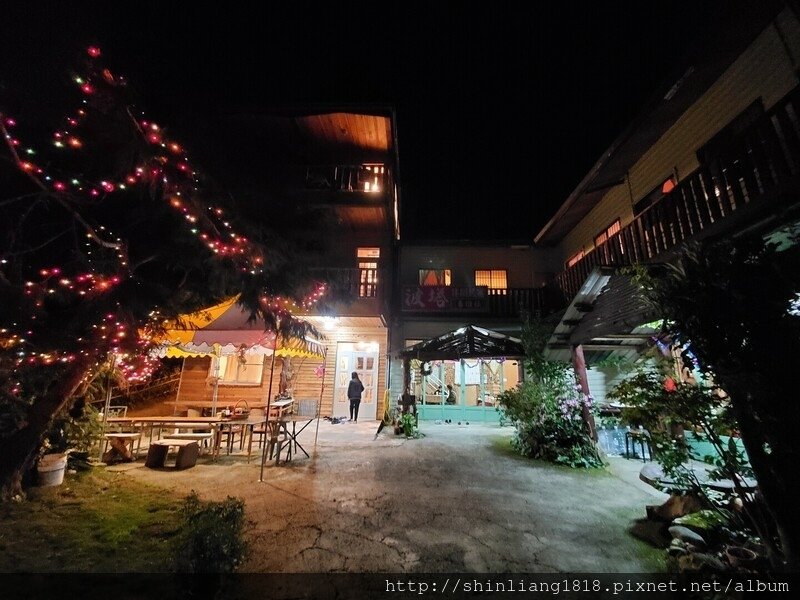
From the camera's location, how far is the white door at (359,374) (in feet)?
41.4

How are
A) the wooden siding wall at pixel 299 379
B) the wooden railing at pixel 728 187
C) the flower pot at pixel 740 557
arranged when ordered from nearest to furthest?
the flower pot at pixel 740 557 < the wooden railing at pixel 728 187 < the wooden siding wall at pixel 299 379

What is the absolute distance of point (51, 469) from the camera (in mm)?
4980

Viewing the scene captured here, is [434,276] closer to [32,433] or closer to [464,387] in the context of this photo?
[464,387]

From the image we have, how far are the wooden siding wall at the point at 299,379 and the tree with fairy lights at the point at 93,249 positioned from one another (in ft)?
21.8

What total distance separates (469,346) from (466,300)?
419 centimetres

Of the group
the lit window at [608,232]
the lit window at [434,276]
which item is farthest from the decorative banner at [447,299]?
the lit window at [608,232]

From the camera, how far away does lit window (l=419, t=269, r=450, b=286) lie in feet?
48.9

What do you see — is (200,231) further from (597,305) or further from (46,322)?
(597,305)

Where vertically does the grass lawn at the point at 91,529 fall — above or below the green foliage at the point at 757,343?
below

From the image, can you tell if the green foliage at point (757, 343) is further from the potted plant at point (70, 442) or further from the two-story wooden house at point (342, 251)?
the two-story wooden house at point (342, 251)

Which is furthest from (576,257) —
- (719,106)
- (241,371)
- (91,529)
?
(91,529)

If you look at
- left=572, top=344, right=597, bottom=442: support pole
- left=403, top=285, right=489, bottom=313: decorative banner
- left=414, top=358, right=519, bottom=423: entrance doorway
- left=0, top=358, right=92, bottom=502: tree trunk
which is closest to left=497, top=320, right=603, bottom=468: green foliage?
left=572, top=344, right=597, bottom=442: support pole

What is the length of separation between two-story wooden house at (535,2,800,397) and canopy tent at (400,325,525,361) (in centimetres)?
150

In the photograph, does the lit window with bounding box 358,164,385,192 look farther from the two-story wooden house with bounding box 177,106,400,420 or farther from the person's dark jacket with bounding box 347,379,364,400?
the person's dark jacket with bounding box 347,379,364,400
